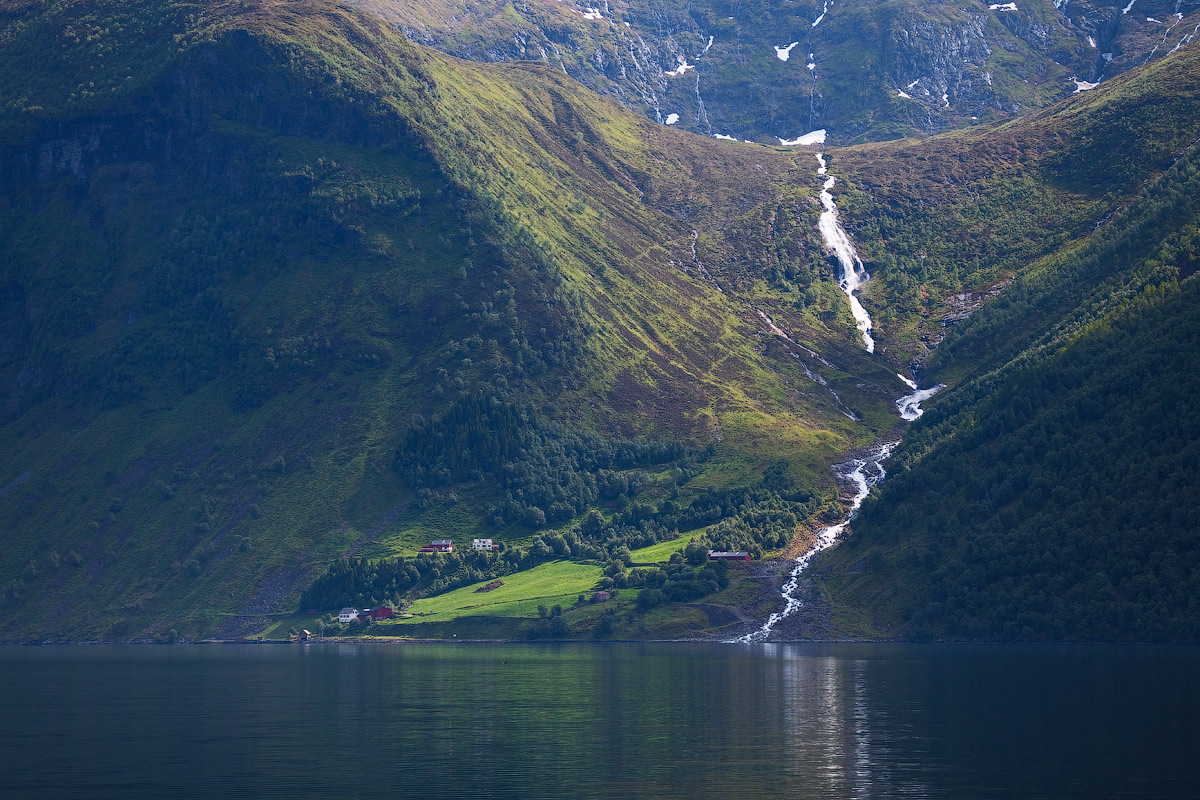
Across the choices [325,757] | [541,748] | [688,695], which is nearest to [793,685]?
[688,695]

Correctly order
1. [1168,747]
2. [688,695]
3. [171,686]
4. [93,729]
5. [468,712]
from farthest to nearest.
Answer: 1. [171,686]
2. [688,695]
3. [468,712]
4. [93,729]
5. [1168,747]

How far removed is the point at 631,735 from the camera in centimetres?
12775

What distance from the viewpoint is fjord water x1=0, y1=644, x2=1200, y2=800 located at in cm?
10212

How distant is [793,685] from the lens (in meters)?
171

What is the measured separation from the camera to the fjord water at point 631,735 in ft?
335

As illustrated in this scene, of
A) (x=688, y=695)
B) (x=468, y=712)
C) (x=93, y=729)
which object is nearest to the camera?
(x=93, y=729)

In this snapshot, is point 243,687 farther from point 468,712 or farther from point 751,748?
point 751,748

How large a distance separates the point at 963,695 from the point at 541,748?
59.2 meters

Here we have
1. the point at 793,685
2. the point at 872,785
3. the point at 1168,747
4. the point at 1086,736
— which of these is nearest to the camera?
the point at 872,785

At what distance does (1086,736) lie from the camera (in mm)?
118750

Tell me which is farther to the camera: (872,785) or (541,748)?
(541,748)

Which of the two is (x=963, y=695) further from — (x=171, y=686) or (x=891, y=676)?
(x=171, y=686)

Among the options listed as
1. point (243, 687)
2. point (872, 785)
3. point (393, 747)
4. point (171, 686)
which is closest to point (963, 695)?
point (872, 785)

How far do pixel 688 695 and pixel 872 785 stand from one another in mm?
60575
